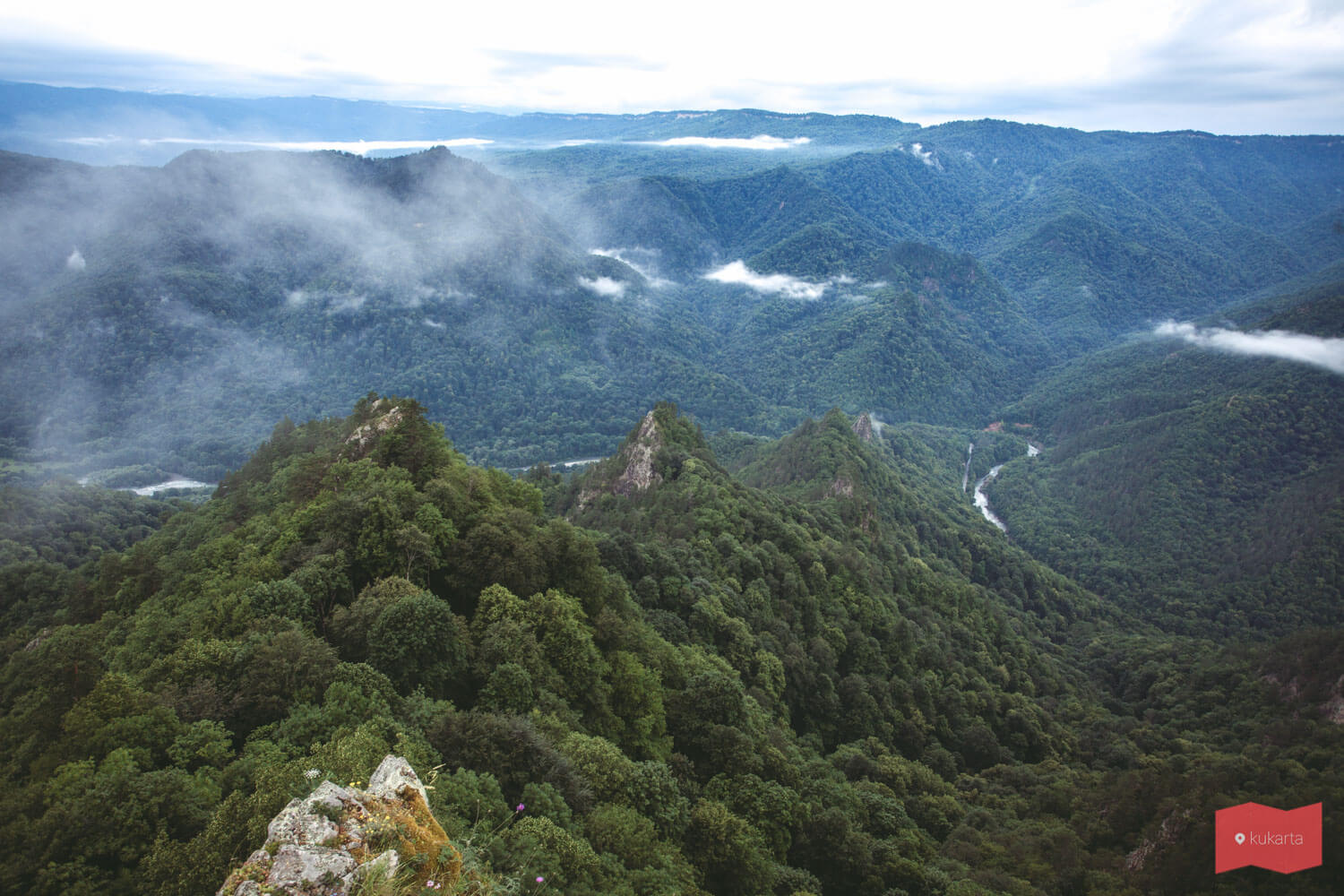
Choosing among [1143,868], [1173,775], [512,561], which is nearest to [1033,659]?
[1173,775]

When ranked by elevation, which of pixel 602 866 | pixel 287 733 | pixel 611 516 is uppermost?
pixel 287 733

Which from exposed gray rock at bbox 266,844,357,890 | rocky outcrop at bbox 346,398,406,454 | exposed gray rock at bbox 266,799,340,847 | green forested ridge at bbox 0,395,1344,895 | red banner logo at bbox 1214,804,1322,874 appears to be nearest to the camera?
exposed gray rock at bbox 266,844,357,890

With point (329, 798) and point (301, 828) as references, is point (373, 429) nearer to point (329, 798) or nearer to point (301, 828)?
point (329, 798)

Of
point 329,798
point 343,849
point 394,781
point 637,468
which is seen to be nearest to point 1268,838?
point 394,781

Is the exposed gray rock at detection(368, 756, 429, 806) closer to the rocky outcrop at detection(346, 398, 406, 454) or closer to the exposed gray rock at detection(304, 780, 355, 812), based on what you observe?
the exposed gray rock at detection(304, 780, 355, 812)

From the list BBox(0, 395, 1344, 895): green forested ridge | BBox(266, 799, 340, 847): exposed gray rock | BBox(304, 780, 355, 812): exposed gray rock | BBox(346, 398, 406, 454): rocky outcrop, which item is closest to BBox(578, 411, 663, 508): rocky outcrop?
BBox(0, 395, 1344, 895): green forested ridge

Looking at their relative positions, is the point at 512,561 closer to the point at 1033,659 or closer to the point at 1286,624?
the point at 1033,659
